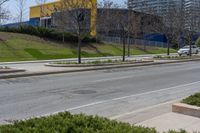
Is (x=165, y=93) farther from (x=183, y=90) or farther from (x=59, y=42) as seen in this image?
(x=59, y=42)

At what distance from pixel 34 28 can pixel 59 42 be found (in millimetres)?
3770

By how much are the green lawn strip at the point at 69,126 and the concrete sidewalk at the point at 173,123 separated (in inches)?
76.9

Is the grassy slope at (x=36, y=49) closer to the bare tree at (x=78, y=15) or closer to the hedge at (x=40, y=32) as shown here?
the hedge at (x=40, y=32)

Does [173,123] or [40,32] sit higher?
[40,32]

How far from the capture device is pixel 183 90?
15.6m

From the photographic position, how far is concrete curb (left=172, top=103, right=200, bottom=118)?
8.88 m

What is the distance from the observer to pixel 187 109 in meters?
9.13

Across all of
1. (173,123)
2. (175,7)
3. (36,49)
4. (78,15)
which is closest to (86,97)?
(173,123)

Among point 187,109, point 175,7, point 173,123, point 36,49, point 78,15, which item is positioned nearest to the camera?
point 173,123

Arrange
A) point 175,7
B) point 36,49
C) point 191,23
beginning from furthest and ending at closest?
point 175,7 < point 191,23 < point 36,49

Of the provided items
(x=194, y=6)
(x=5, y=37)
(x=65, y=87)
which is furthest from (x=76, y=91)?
(x=194, y=6)

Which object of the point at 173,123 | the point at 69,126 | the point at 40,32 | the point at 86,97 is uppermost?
the point at 40,32

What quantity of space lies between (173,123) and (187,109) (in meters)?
1.09

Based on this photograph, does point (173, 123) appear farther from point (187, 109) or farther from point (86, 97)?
point (86, 97)
